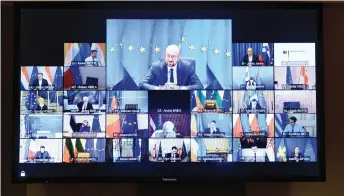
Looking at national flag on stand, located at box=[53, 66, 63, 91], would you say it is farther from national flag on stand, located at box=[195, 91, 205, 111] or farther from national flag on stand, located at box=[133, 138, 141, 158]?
national flag on stand, located at box=[195, 91, 205, 111]

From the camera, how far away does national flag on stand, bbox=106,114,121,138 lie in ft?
6.08

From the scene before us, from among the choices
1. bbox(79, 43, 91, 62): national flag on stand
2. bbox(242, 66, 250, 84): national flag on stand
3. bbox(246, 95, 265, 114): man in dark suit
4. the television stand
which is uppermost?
bbox(79, 43, 91, 62): national flag on stand

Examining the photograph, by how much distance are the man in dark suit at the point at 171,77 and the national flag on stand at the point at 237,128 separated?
0.18 meters

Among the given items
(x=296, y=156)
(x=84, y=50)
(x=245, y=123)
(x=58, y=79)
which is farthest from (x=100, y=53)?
(x=296, y=156)

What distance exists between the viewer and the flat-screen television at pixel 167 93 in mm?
1851

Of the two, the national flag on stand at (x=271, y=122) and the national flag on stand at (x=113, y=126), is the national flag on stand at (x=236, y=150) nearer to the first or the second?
the national flag on stand at (x=271, y=122)

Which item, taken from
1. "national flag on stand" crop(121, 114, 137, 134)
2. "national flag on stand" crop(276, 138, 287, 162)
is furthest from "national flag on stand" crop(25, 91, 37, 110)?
"national flag on stand" crop(276, 138, 287, 162)

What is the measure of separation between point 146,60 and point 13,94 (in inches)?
20.3

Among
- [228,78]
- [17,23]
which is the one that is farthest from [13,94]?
[228,78]

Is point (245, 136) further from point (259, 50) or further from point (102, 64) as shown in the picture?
point (102, 64)

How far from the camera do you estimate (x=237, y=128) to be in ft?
6.10

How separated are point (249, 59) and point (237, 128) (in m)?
0.26

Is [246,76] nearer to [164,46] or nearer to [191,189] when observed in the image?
[164,46]

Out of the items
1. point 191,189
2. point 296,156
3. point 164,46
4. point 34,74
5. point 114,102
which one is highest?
point 164,46
